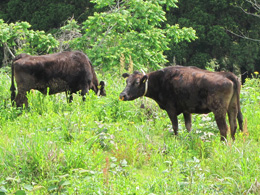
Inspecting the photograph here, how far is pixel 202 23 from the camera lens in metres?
27.5

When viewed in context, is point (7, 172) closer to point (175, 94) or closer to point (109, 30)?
point (175, 94)

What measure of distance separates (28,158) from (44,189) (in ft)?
1.68

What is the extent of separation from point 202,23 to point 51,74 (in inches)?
812

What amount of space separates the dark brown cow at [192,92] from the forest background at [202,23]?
19.6m

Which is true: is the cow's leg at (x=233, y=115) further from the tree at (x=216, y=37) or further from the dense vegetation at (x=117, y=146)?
the tree at (x=216, y=37)

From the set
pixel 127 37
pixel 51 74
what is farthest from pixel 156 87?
pixel 127 37

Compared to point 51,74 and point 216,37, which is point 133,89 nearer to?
point 51,74

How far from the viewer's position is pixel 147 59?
500 inches

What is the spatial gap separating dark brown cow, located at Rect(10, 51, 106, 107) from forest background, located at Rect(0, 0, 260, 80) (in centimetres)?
1765

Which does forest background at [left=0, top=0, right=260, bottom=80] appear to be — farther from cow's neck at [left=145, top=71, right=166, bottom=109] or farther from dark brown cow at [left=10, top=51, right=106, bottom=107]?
cow's neck at [left=145, top=71, right=166, bottom=109]

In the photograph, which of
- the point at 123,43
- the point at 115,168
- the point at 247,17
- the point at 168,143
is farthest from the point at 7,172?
the point at 247,17

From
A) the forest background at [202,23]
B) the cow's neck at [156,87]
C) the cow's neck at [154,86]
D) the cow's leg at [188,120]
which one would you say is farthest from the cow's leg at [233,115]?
the forest background at [202,23]

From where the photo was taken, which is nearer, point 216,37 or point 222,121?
point 222,121

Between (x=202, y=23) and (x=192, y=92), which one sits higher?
(x=192, y=92)
